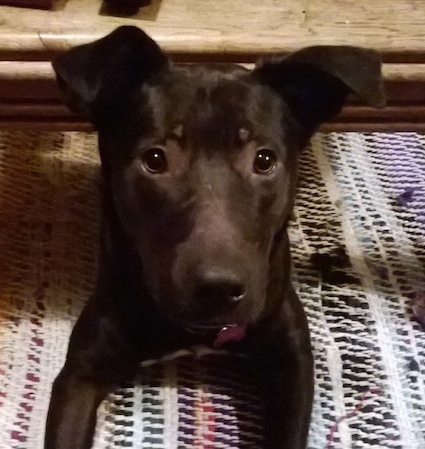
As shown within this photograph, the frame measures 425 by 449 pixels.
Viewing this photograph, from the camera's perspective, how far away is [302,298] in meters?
1.62

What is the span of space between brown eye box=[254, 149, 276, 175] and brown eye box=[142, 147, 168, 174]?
0.40ft

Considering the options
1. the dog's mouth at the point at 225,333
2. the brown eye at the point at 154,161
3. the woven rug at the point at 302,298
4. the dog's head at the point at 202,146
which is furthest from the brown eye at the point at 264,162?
the woven rug at the point at 302,298

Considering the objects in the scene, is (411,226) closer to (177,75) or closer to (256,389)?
(256,389)

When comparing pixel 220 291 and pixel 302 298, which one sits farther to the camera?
pixel 302 298

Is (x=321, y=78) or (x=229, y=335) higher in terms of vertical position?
(x=321, y=78)

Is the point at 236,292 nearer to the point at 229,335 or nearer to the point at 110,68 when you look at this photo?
the point at 229,335

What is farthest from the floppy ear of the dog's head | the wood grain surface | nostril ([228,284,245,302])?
nostril ([228,284,245,302])

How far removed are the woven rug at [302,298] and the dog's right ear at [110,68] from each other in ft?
1.43

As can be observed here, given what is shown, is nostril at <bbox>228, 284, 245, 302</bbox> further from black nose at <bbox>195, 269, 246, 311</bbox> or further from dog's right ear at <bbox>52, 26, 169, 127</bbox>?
dog's right ear at <bbox>52, 26, 169, 127</bbox>

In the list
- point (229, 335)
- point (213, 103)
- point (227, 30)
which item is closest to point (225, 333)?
point (229, 335)

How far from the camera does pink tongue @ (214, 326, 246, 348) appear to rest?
1363 millimetres

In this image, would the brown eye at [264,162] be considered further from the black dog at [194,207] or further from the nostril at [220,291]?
the nostril at [220,291]

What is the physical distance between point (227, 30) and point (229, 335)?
0.45 m

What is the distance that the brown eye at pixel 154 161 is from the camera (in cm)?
124
